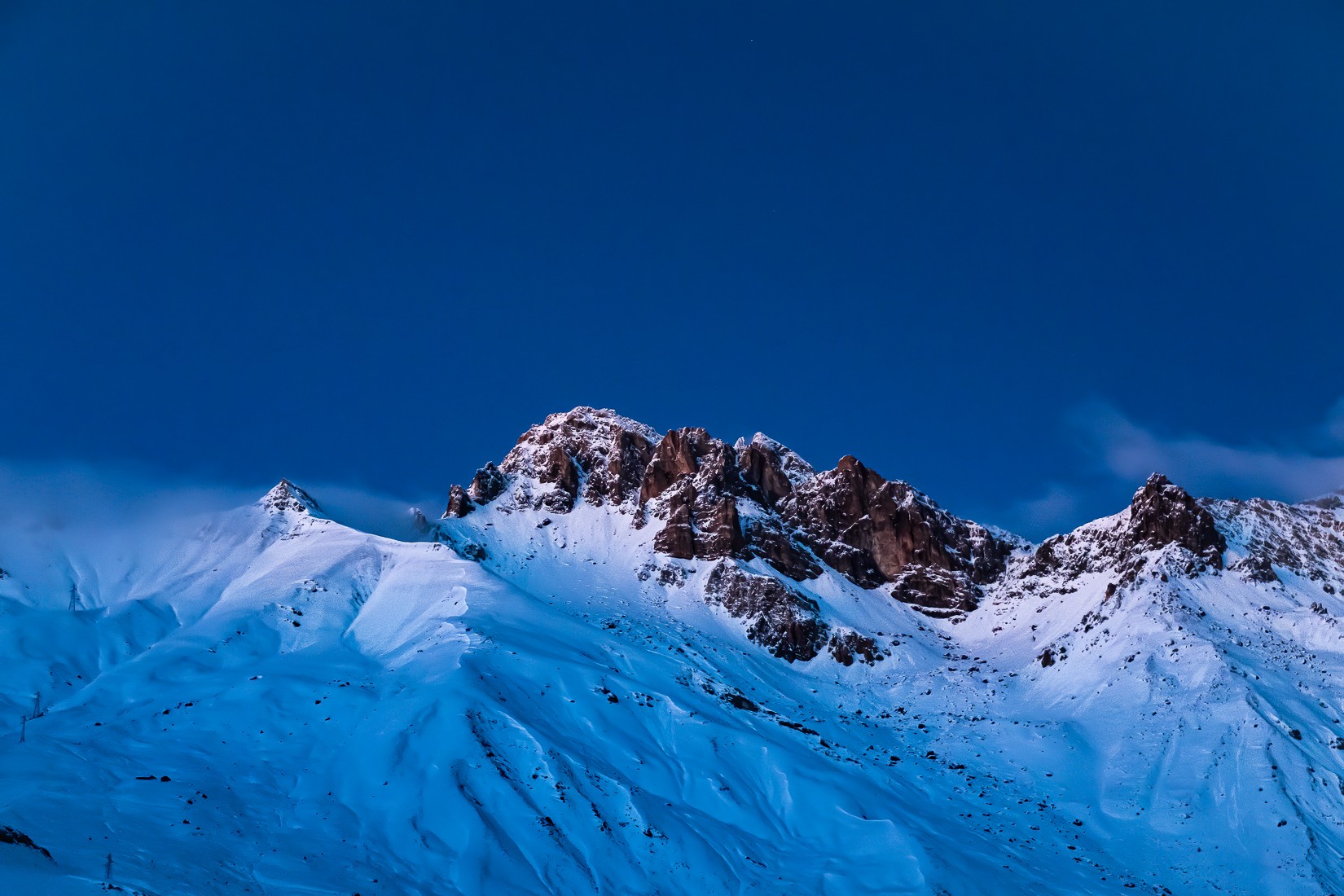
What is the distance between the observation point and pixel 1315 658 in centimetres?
9994

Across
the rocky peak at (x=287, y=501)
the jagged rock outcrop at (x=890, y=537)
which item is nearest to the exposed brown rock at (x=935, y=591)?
the jagged rock outcrop at (x=890, y=537)

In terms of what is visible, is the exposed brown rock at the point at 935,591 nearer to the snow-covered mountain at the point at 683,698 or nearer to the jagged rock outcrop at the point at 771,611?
the snow-covered mountain at the point at 683,698

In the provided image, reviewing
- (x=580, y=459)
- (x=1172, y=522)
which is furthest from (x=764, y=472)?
(x=1172, y=522)

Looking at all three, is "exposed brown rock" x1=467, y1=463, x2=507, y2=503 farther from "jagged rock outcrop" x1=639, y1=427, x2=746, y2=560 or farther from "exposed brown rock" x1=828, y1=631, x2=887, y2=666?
"exposed brown rock" x1=828, y1=631, x2=887, y2=666

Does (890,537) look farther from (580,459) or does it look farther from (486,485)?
(486,485)

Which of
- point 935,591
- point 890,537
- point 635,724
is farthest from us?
point 890,537

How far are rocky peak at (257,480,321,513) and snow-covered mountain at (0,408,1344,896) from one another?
7.44 feet

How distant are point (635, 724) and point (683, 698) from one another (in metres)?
9.02

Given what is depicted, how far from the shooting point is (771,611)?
12275cm

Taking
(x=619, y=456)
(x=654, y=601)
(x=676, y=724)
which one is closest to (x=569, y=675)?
(x=676, y=724)

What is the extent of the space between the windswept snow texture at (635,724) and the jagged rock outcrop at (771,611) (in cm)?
125

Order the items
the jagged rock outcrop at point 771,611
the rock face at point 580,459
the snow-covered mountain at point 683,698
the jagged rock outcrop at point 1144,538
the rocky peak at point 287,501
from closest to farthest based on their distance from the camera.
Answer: the snow-covered mountain at point 683,698 → the jagged rock outcrop at point 771,611 → the jagged rock outcrop at point 1144,538 → the rocky peak at point 287,501 → the rock face at point 580,459

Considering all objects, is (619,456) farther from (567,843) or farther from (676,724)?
(567,843)

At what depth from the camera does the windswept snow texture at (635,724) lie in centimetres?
5588
